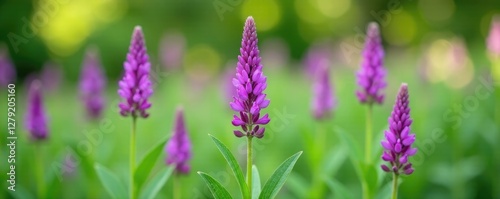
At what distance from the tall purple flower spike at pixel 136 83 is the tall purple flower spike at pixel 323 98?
2.04 meters

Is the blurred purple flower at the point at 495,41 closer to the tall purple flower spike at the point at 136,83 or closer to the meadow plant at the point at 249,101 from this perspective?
the meadow plant at the point at 249,101

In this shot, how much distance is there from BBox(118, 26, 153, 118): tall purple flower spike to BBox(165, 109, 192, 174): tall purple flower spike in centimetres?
51

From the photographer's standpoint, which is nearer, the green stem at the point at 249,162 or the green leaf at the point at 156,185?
the green stem at the point at 249,162

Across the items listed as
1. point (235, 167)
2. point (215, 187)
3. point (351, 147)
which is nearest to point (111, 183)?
point (215, 187)

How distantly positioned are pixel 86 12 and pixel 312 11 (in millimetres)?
9764

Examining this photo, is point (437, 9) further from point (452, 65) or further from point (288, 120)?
point (288, 120)

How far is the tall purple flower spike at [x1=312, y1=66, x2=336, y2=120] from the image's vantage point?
5.23 m

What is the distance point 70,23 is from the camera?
2152 cm

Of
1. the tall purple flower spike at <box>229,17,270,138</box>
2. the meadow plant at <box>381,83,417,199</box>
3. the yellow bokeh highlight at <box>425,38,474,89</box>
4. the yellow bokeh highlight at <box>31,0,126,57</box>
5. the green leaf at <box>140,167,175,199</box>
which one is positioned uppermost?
the yellow bokeh highlight at <box>31,0,126,57</box>

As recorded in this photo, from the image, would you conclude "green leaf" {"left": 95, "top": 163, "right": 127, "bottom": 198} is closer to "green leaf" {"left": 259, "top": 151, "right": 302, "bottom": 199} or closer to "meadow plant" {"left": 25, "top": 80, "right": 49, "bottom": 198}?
"meadow plant" {"left": 25, "top": 80, "right": 49, "bottom": 198}

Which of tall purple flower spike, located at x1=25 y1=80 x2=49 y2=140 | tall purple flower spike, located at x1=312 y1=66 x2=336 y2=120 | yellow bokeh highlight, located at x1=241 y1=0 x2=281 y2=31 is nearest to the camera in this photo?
tall purple flower spike, located at x1=25 y1=80 x2=49 y2=140

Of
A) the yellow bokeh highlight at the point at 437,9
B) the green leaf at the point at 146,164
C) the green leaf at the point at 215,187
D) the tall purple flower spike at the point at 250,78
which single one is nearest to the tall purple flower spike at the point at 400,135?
the tall purple flower spike at the point at 250,78

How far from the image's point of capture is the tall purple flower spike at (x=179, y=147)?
4.22 meters

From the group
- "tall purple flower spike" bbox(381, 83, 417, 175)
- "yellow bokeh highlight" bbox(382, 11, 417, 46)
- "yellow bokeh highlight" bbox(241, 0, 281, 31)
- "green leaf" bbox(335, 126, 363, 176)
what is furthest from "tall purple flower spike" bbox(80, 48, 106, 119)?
"yellow bokeh highlight" bbox(382, 11, 417, 46)
